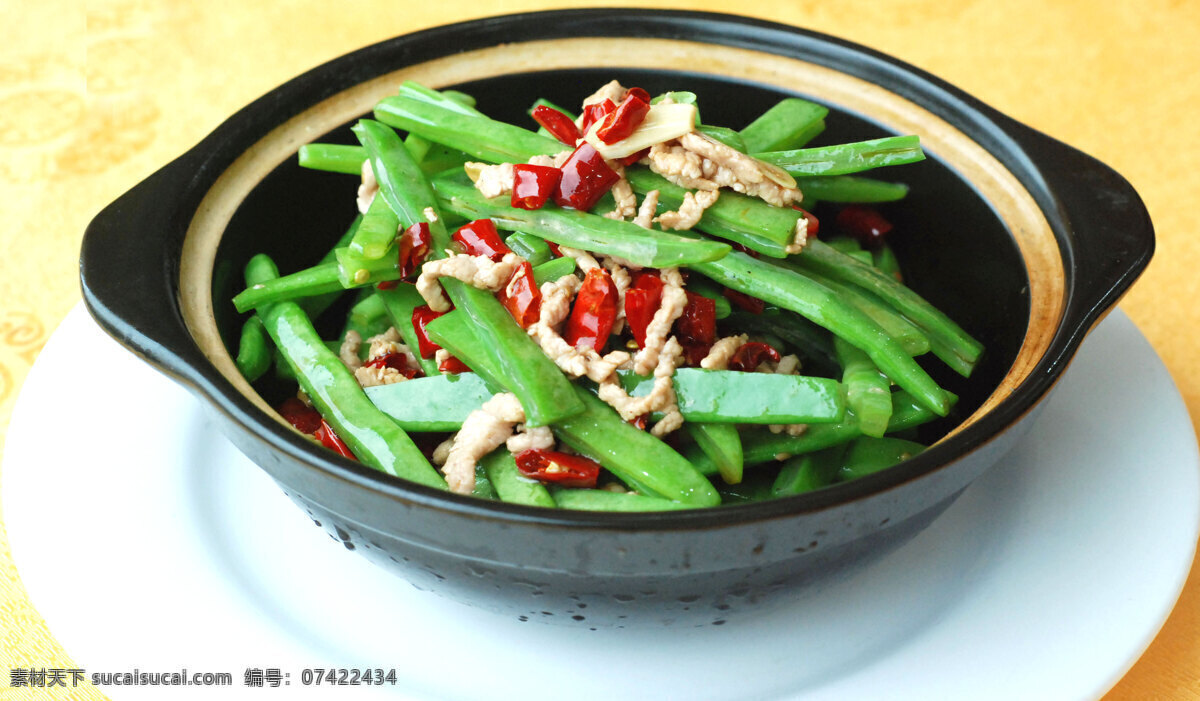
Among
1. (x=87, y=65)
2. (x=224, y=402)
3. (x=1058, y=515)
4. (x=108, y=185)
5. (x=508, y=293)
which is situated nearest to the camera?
(x=224, y=402)

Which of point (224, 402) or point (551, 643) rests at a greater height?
point (224, 402)

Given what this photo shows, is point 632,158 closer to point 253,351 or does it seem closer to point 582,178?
point 582,178

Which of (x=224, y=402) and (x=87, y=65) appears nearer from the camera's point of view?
(x=224, y=402)

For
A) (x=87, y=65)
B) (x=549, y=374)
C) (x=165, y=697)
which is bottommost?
(x=165, y=697)

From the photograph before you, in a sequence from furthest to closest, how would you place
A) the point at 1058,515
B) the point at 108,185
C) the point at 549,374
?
the point at 108,185 → the point at 1058,515 → the point at 549,374

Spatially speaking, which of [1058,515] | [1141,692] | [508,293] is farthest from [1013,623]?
[508,293]

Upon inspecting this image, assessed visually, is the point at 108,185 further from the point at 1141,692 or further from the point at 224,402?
the point at 1141,692

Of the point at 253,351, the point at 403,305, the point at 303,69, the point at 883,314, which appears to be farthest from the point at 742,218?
the point at 303,69

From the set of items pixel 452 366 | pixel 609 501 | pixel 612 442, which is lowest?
pixel 609 501
